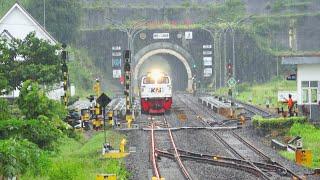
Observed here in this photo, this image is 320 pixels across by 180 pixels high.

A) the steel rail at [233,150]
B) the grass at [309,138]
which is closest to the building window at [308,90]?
the grass at [309,138]

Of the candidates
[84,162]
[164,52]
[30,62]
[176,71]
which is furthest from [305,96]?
[176,71]

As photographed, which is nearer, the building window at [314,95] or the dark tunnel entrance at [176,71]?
the building window at [314,95]

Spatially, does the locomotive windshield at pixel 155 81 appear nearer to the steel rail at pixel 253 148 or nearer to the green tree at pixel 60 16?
the steel rail at pixel 253 148

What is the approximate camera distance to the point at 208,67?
72.7 meters

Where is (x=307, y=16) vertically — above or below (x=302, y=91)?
above

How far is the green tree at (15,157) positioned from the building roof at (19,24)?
38993 millimetres

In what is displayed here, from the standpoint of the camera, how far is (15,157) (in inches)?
502

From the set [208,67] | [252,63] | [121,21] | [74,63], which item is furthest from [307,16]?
[74,63]

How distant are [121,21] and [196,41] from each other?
36.3 feet

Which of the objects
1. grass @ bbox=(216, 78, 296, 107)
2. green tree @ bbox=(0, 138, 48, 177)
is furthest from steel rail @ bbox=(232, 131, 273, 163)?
grass @ bbox=(216, 78, 296, 107)

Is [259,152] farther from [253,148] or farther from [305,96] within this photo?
[305,96]

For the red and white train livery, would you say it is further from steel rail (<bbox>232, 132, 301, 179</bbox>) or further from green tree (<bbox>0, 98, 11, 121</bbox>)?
green tree (<bbox>0, 98, 11, 121</bbox>)

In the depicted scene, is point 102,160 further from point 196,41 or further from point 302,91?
point 196,41

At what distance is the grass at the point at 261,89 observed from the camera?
56.9 m
